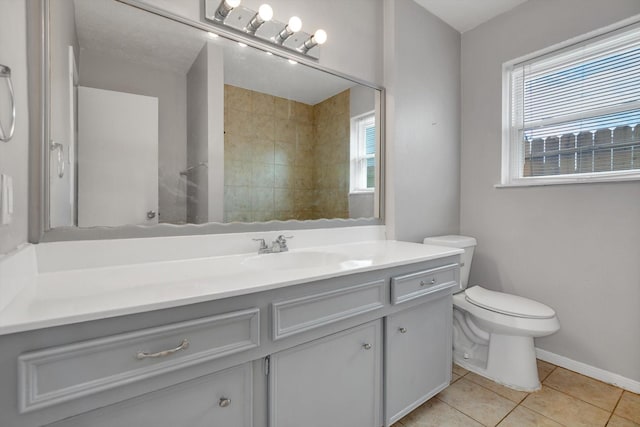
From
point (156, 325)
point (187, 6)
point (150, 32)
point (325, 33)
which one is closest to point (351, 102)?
point (325, 33)

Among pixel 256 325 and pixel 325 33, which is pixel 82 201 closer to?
pixel 256 325

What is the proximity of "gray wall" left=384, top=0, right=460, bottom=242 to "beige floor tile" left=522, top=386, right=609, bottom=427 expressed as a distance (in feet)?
3.68

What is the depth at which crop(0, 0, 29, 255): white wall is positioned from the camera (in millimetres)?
770

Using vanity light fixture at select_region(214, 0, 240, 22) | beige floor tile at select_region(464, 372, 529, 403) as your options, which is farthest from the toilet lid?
vanity light fixture at select_region(214, 0, 240, 22)

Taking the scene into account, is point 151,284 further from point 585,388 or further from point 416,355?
point 585,388

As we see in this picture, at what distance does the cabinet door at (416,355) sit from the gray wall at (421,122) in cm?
64

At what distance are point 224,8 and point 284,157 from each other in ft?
2.39

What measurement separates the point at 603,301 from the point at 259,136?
7.55 feet

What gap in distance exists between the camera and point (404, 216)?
210 centimetres

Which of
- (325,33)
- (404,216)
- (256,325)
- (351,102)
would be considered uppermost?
(325,33)

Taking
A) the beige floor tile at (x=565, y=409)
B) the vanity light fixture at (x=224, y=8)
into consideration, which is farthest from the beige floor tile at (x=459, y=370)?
the vanity light fixture at (x=224, y=8)

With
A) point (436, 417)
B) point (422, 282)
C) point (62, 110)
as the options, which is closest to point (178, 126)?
point (62, 110)

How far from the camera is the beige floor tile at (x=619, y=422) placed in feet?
4.87

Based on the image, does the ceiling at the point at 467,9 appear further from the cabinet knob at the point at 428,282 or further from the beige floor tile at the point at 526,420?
the beige floor tile at the point at 526,420
